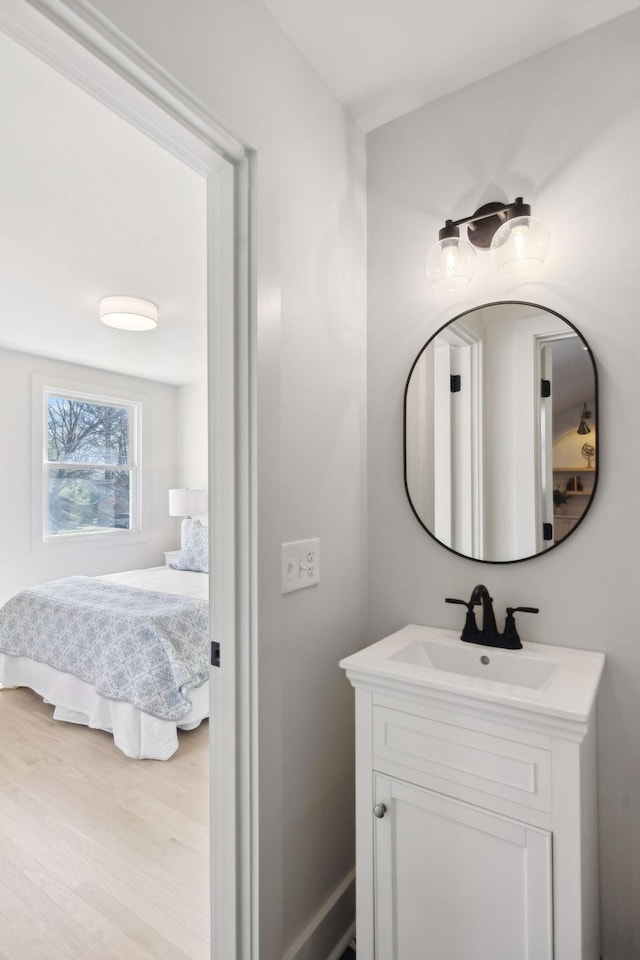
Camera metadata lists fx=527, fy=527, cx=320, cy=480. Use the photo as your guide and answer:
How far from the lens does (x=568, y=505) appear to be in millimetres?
1416

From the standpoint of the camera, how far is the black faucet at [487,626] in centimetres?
142

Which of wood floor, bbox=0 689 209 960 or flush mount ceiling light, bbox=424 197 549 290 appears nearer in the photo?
flush mount ceiling light, bbox=424 197 549 290

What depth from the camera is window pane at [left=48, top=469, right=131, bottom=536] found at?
16.0 feet

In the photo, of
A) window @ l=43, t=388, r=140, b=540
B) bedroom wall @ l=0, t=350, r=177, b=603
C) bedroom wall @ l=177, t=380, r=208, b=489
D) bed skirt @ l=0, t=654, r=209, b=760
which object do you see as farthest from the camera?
bedroom wall @ l=177, t=380, r=208, b=489

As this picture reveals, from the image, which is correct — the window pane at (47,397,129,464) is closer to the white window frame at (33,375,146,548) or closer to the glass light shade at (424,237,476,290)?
the white window frame at (33,375,146,548)

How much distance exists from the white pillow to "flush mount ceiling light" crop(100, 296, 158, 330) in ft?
6.77

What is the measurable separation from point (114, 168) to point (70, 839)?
263 cm

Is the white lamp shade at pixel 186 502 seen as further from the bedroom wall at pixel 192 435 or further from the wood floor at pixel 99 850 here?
the wood floor at pixel 99 850

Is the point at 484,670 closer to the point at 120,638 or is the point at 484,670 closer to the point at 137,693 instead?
the point at 137,693

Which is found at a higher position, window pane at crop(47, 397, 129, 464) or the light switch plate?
window pane at crop(47, 397, 129, 464)

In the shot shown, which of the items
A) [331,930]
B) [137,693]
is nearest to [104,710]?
[137,693]

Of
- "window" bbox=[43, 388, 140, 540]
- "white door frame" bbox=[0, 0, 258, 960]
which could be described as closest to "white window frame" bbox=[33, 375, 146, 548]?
"window" bbox=[43, 388, 140, 540]

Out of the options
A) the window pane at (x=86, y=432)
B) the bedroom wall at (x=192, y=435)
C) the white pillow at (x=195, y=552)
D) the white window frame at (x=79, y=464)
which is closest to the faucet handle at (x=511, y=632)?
the white pillow at (x=195, y=552)

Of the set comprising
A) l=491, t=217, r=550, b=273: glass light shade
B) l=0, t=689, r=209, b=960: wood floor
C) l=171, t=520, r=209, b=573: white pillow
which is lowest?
l=0, t=689, r=209, b=960: wood floor
